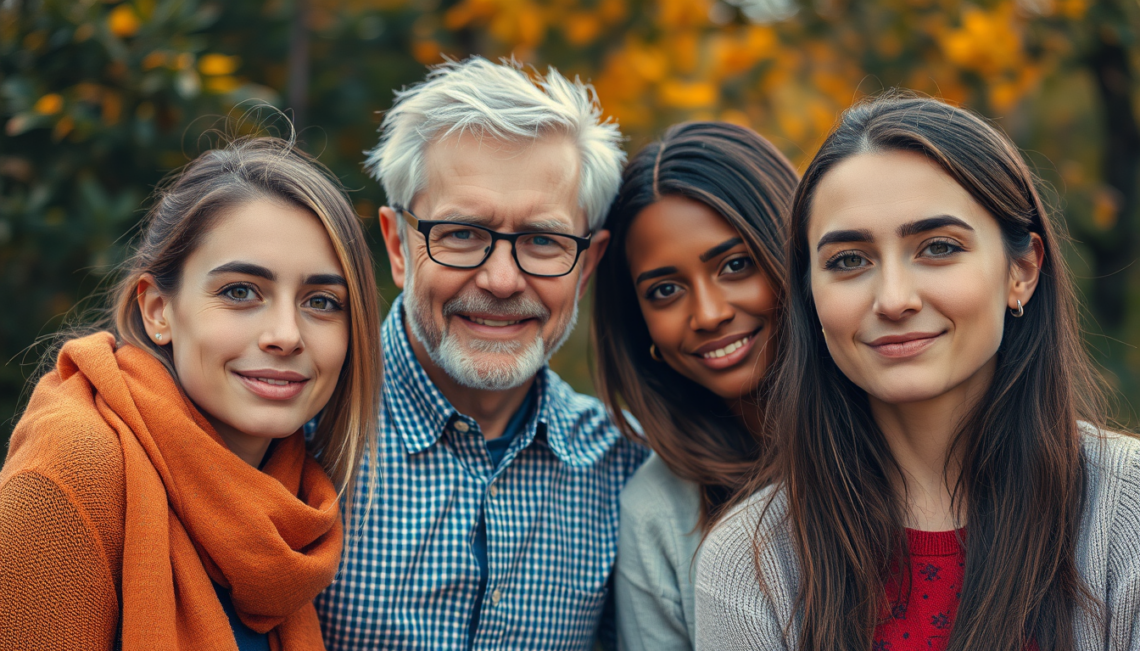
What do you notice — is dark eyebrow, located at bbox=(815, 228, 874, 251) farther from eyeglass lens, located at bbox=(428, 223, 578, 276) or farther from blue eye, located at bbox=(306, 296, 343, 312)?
blue eye, located at bbox=(306, 296, 343, 312)

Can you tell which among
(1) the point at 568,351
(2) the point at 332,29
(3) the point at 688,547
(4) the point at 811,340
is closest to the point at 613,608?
(3) the point at 688,547

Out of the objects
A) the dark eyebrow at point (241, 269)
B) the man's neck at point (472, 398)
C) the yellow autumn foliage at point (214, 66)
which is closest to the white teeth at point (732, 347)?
the man's neck at point (472, 398)

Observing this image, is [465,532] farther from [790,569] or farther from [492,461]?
[790,569]

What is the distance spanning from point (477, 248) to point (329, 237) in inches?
19.7

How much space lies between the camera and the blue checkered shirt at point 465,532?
7.56 ft

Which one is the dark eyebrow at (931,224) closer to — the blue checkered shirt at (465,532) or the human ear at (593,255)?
the human ear at (593,255)

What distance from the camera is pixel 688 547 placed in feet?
8.23

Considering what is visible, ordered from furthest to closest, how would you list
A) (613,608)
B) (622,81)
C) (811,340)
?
(622,81)
(613,608)
(811,340)

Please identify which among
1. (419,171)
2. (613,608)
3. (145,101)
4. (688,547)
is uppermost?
(145,101)

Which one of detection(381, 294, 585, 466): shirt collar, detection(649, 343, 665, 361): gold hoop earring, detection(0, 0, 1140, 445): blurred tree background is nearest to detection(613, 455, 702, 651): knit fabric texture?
Result: detection(381, 294, 585, 466): shirt collar

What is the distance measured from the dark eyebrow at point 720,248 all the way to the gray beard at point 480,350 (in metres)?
0.44

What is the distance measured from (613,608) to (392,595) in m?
0.71

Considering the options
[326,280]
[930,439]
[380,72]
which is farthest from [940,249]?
[380,72]

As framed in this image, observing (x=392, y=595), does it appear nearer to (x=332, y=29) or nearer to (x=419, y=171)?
(x=419, y=171)
